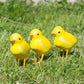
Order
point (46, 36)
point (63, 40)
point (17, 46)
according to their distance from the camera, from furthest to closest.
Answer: point (46, 36), point (63, 40), point (17, 46)

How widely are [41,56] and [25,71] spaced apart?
0.51 m

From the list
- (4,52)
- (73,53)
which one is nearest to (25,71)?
(4,52)

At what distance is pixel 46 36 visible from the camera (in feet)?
15.4

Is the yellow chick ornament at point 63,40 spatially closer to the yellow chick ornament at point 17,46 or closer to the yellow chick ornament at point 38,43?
the yellow chick ornament at point 38,43

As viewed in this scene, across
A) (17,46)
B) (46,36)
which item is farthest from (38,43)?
(46,36)

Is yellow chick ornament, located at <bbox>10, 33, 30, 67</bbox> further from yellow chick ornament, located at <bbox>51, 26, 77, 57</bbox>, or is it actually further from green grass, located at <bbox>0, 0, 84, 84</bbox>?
yellow chick ornament, located at <bbox>51, 26, 77, 57</bbox>

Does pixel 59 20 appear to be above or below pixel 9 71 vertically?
above

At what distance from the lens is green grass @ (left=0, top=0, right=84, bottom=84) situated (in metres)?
Result: 3.08

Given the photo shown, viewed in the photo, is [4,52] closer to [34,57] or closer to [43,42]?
[34,57]

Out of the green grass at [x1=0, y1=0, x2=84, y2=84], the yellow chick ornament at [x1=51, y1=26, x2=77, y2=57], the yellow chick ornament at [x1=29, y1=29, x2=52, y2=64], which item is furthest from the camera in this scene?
the yellow chick ornament at [x1=51, y1=26, x2=77, y2=57]

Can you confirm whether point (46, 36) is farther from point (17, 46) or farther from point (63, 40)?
point (17, 46)

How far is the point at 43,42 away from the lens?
3398 mm

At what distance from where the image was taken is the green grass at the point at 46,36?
308 centimetres

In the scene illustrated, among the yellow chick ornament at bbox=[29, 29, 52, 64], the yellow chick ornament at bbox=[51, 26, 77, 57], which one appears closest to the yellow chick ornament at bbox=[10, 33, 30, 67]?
the yellow chick ornament at bbox=[29, 29, 52, 64]
